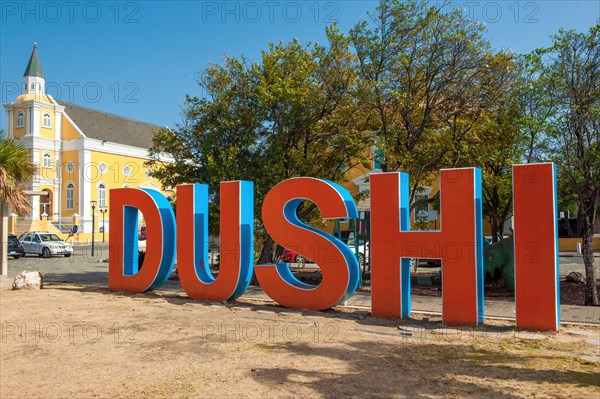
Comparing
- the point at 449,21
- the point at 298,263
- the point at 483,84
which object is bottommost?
the point at 298,263

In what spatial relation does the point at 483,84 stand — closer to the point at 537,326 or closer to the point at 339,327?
the point at 537,326

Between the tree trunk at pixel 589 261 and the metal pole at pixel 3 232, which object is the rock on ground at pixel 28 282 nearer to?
the metal pole at pixel 3 232

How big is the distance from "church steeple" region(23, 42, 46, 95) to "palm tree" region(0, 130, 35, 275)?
43902 millimetres

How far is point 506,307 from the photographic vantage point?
12719mm

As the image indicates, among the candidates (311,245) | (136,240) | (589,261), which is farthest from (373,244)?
(136,240)

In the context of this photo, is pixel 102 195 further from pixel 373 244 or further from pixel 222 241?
pixel 373 244

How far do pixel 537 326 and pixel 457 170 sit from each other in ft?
11.0

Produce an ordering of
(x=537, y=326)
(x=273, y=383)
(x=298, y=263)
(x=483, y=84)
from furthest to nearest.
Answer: (x=298, y=263), (x=483, y=84), (x=537, y=326), (x=273, y=383)

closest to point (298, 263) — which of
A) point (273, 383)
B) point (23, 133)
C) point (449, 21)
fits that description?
point (449, 21)

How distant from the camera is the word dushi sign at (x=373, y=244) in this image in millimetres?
9984

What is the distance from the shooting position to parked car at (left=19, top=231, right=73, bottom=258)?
3211cm

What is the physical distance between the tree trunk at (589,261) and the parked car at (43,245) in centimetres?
2932

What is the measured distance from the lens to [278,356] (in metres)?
7.86

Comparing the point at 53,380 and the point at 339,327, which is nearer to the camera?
the point at 53,380
